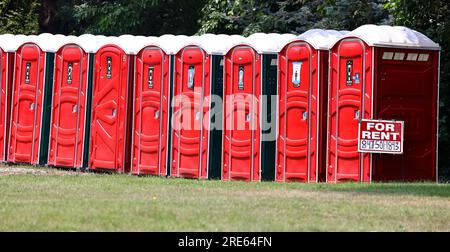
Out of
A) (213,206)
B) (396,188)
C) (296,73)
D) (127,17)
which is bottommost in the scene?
(213,206)

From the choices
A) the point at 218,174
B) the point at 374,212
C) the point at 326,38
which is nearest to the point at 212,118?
the point at 218,174

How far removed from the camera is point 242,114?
17.2 metres

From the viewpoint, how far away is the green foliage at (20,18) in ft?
99.0

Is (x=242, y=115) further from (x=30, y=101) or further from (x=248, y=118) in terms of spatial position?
(x=30, y=101)

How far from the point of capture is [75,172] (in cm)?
1889

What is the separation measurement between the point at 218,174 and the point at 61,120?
3.43m

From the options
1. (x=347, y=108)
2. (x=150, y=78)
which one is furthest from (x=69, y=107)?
(x=347, y=108)

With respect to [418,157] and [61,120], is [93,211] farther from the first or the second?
[61,120]

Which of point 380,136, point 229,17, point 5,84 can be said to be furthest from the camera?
point 229,17

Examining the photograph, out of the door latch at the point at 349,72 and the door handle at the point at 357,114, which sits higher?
the door latch at the point at 349,72

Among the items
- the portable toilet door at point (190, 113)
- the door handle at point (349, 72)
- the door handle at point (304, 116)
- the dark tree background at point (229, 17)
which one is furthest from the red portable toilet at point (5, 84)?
the door handle at point (349, 72)

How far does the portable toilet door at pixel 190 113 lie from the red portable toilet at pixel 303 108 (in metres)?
1.29

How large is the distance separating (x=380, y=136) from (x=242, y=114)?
229cm

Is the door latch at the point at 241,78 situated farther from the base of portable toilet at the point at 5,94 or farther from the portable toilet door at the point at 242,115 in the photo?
the base of portable toilet at the point at 5,94
